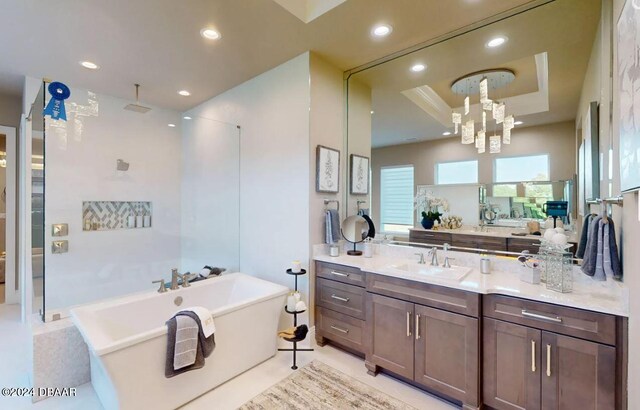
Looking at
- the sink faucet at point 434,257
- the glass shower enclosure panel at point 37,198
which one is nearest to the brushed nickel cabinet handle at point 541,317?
the sink faucet at point 434,257

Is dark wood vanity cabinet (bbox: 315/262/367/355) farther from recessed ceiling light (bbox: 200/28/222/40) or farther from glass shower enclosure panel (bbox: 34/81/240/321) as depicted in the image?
recessed ceiling light (bbox: 200/28/222/40)

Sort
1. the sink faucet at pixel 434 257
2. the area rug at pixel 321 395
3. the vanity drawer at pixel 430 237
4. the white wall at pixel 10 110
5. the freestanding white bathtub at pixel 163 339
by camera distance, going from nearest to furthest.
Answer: the freestanding white bathtub at pixel 163 339, the area rug at pixel 321 395, the sink faucet at pixel 434 257, the vanity drawer at pixel 430 237, the white wall at pixel 10 110

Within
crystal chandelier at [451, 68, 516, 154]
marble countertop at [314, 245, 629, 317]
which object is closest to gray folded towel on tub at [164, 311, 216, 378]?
marble countertop at [314, 245, 629, 317]

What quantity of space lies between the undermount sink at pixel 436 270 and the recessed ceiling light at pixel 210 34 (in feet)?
8.03

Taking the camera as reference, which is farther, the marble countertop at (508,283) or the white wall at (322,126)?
the white wall at (322,126)

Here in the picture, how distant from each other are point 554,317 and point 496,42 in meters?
2.11

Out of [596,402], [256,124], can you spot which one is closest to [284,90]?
[256,124]

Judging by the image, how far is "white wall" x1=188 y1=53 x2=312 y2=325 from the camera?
9.41 feet

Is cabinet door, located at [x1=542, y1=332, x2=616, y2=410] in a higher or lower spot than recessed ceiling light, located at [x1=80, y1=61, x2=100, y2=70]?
lower

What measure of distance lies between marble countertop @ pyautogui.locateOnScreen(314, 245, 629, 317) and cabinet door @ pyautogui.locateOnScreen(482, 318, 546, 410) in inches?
8.3

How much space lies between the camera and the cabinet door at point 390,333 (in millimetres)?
2160

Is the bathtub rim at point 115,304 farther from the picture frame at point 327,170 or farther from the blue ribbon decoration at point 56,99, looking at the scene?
the blue ribbon decoration at point 56,99

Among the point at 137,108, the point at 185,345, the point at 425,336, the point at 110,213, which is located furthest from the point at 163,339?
the point at 137,108

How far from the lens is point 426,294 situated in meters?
2.08
